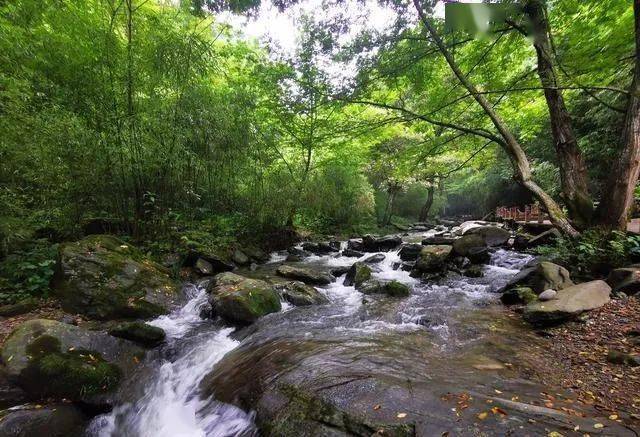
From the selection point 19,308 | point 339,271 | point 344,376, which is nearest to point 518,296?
point 344,376

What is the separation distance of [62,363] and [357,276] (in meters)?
5.78

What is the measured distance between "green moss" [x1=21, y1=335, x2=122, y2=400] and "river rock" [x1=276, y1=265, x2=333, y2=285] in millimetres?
4730

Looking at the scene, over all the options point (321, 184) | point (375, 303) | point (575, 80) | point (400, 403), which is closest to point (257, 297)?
point (375, 303)

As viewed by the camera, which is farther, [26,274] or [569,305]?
[26,274]

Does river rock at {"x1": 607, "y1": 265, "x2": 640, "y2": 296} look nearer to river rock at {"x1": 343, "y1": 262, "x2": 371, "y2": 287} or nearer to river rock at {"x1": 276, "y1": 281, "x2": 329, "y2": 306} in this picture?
river rock at {"x1": 343, "y1": 262, "x2": 371, "y2": 287}

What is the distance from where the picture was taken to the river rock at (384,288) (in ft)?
22.2

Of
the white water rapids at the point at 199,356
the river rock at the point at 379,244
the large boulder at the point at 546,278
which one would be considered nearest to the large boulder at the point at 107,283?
the white water rapids at the point at 199,356

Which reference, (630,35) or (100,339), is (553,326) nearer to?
(630,35)

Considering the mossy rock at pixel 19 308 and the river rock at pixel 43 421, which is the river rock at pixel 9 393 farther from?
the mossy rock at pixel 19 308

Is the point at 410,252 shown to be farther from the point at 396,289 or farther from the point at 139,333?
the point at 139,333

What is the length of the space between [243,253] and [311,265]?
7.22 feet

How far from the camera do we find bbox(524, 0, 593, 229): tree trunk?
608cm

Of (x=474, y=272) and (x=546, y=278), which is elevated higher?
(x=546, y=278)

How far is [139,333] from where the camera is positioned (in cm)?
457
